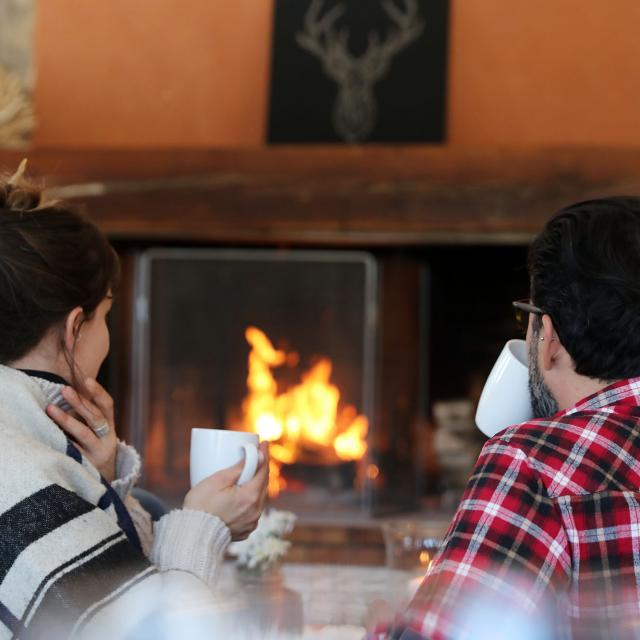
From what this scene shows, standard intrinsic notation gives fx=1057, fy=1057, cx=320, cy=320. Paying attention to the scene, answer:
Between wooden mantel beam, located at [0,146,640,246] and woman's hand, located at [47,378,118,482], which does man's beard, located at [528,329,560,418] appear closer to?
woman's hand, located at [47,378,118,482]

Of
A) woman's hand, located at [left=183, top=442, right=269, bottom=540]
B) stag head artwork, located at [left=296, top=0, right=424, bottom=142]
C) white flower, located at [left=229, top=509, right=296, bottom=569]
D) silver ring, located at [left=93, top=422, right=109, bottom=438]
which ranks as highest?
stag head artwork, located at [left=296, top=0, right=424, bottom=142]

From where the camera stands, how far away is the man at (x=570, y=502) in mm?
796

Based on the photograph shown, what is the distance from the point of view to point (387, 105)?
297 centimetres

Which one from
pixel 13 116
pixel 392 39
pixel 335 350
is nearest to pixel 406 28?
pixel 392 39

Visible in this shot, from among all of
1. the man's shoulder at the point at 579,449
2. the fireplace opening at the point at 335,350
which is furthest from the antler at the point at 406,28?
the man's shoulder at the point at 579,449

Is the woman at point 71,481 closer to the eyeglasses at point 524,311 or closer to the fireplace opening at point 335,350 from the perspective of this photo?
the eyeglasses at point 524,311

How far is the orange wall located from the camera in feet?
9.93

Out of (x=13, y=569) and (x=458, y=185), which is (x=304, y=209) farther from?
(x=13, y=569)

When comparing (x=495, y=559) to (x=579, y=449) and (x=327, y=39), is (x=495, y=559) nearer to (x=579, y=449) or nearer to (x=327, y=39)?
(x=579, y=449)

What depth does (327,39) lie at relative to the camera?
3.00 m

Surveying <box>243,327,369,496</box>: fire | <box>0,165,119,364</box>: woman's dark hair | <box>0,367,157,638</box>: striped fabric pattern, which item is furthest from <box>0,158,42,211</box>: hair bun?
<box>243,327,369,496</box>: fire

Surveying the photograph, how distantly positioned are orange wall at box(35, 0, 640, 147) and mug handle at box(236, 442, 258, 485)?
2132 millimetres

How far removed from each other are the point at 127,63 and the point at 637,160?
4.88ft

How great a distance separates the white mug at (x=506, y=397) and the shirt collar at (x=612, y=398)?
185mm
